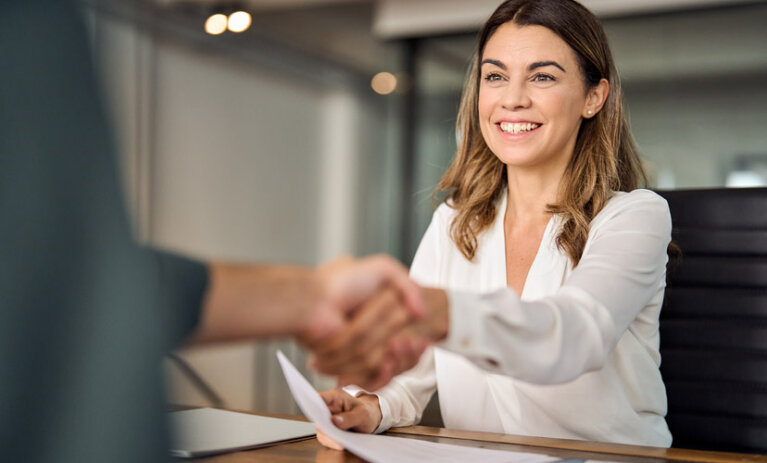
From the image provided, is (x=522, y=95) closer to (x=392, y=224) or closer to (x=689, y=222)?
(x=689, y=222)

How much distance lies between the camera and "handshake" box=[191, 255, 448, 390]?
735 millimetres

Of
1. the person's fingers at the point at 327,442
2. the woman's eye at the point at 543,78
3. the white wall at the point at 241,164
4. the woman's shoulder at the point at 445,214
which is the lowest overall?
the person's fingers at the point at 327,442

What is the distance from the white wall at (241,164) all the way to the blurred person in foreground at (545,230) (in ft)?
10.9

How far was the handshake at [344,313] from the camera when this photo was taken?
2.41 feet

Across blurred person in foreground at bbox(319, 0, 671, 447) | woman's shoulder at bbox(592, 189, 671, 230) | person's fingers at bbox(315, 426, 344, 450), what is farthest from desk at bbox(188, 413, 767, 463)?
woman's shoulder at bbox(592, 189, 671, 230)

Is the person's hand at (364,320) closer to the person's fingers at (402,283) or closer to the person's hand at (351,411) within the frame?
the person's fingers at (402,283)

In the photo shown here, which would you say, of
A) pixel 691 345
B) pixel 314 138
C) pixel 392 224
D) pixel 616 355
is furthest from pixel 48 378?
pixel 314 138

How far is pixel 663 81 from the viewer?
197 inches

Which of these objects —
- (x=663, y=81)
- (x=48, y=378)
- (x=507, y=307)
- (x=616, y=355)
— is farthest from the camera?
(x=663, y=81)

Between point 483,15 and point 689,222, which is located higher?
point 483,15

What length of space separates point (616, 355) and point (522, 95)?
0.58m

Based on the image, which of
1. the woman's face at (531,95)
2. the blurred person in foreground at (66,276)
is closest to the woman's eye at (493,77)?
the woman's face at (531,95)

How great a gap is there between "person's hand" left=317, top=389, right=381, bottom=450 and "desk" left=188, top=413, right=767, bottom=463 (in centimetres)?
6

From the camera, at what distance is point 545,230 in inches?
65.2
